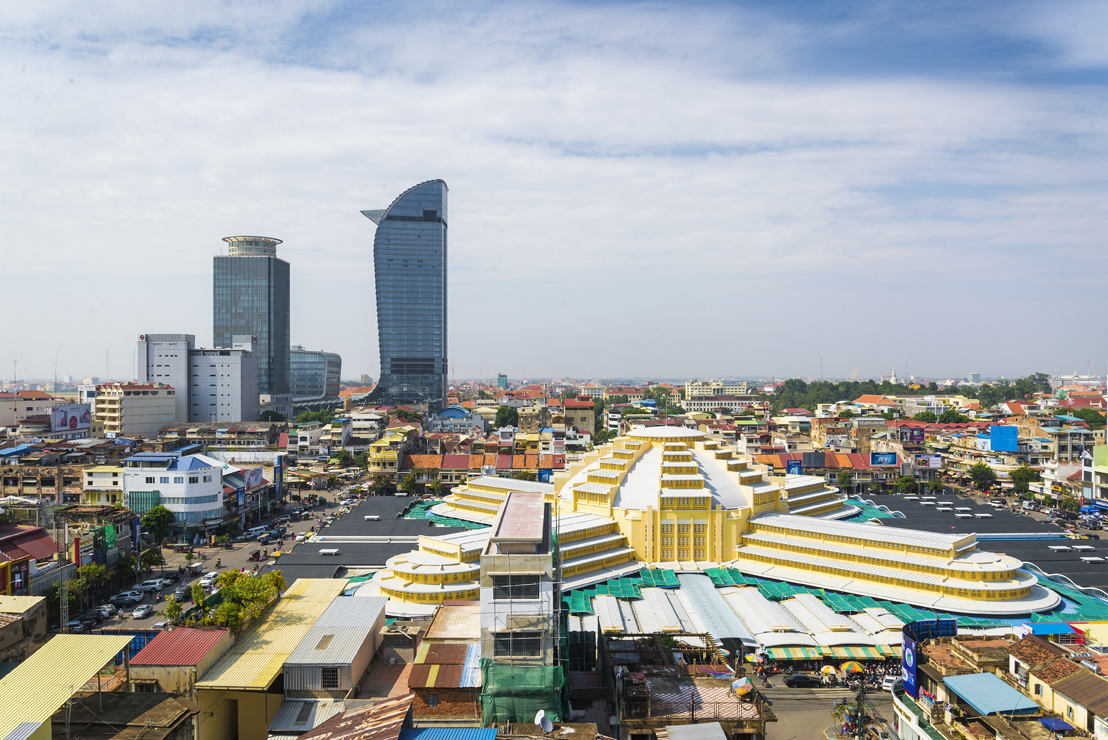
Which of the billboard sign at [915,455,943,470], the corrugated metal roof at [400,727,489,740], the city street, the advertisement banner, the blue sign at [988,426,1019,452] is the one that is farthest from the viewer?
the blue sign at [988,426,1019,452]

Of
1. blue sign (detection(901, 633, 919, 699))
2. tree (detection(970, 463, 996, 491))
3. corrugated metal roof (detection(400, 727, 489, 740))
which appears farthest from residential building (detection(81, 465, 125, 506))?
tree (detection(970, 463, 996, 491))

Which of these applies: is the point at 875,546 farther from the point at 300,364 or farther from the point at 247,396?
the point at 300,364

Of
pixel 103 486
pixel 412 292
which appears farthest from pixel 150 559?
pixel 412 292

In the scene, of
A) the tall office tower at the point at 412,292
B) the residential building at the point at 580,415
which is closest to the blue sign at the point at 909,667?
the residential building at the point at 580,415

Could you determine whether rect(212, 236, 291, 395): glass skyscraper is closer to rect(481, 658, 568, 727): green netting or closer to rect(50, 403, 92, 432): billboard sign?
rect(50, 403, 92, 432): billboard sign

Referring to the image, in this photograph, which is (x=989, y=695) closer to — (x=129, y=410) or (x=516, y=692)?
(x=516, y=692)

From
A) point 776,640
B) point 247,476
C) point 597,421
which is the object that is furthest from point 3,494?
point 597,421

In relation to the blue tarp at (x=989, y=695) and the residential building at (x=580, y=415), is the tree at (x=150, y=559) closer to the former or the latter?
the blue tarp at (x=989, y=695)
